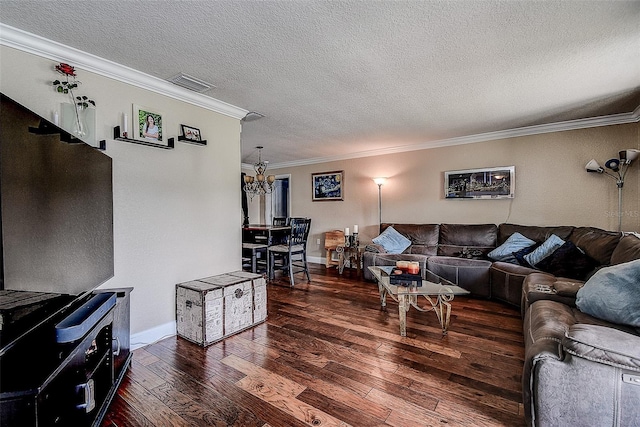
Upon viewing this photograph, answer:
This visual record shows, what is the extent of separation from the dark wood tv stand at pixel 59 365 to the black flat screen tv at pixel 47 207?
0.15 meters

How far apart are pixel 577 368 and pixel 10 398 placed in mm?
2075

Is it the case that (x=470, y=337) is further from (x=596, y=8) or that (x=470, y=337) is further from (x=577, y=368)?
(x=596, y=8)

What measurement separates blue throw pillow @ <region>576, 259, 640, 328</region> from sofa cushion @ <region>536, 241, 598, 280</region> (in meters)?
1.27

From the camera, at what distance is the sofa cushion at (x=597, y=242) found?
2.72 m

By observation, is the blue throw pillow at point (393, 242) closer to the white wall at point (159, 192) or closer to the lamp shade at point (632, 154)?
the white wall at point (159, 192)

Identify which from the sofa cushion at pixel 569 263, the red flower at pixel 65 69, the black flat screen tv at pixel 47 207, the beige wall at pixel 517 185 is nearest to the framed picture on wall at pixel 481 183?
the beige wall at pixel 517 185

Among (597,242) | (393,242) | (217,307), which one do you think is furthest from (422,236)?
(217,307)

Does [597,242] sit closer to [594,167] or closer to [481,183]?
[594,167]

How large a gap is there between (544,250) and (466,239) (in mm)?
1050

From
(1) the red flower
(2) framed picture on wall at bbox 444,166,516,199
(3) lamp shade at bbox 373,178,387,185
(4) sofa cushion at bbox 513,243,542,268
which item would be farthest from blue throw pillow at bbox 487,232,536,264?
(1) the red flower

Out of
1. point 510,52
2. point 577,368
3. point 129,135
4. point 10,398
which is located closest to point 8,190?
point 10,398

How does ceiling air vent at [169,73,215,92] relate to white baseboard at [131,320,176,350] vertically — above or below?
above

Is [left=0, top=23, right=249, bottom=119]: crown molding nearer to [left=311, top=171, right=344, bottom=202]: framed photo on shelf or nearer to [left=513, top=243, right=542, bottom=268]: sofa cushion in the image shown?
[left=311, top=171, right=344, bottom=202]: framed photo on shelf

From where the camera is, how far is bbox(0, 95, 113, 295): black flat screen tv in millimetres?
1118
